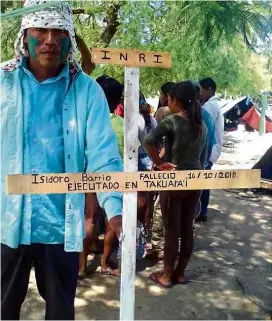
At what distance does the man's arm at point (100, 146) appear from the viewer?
6.02ft

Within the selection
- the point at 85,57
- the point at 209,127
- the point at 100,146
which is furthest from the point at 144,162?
the point at 100,146

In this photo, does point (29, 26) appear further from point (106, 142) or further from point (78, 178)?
point (78, 178)

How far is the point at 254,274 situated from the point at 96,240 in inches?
52.9

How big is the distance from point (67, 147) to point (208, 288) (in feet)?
6.94

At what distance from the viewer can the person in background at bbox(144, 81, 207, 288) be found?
10.9ft

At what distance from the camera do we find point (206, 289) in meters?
3.51

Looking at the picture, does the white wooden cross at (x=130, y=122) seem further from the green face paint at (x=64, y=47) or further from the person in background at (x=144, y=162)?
the person in background at (x=144, y=162)

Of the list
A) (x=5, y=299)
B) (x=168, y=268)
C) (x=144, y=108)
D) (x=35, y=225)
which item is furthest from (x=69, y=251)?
(x=144, y=108)

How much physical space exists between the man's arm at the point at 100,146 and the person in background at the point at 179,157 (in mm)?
1290

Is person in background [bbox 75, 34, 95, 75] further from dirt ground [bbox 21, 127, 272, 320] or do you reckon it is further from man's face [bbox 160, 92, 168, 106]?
dirt ground [bbox 21, 127, 272, 320]

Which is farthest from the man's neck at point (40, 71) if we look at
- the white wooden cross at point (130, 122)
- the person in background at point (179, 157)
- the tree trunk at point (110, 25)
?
the tree trunk at point (110, 25)

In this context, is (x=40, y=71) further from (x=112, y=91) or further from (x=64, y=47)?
(x=112, y=91)

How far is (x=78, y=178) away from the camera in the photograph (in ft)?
5.13

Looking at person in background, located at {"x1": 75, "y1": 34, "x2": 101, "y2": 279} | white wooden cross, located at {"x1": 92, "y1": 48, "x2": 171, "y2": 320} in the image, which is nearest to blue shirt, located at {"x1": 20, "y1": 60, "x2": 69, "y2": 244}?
white wooden cross, located at {"x1": 92, "y1": 48, "x2": 171, "y2": 320}
